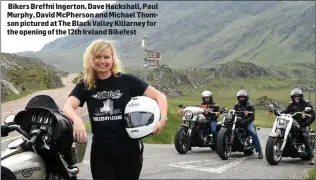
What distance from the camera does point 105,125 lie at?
404 cm

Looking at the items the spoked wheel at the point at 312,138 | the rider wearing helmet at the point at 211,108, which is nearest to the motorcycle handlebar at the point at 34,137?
the spoked wheel at the point at 312,138

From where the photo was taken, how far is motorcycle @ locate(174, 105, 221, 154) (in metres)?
13.4

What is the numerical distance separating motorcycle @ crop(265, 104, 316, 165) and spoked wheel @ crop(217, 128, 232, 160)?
1346 millimetres

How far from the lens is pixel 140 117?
396 centimetres

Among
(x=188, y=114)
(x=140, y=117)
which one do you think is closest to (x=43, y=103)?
(x=140, y=117)

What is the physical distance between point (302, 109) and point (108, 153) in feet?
28.3

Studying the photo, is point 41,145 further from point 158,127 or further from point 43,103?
point 158,127

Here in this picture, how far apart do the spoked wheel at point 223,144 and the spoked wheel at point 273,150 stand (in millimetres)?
1375

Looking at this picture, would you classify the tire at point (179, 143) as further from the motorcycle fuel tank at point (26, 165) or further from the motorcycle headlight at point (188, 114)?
the motorcycle fuel tank at point (26, 165)

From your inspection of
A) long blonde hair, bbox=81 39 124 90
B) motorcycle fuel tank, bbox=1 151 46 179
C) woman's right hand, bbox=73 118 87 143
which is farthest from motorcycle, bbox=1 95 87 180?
long blonde hair, bbox=81 39 124 90

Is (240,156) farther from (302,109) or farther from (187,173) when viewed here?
(187,173)

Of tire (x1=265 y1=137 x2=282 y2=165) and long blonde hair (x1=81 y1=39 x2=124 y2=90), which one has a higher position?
long blonde hair (x1=81 y1=39 x2=124 y2=90)

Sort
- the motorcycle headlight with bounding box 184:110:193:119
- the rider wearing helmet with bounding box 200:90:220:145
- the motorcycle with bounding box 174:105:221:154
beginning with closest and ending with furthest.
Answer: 1. the motorcycle with bounding box 174:105:221:154
2. the motorcycle headlight with bounding box 184:110:193:119
3. the rider wearing helmet with bounding box 200:90:220:145

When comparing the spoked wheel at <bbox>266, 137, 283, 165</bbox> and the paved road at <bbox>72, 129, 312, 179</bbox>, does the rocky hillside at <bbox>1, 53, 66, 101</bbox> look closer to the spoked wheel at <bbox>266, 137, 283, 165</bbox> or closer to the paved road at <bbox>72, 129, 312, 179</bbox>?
the paved road at <bbox>72, 129, 312, 179</bbox>
